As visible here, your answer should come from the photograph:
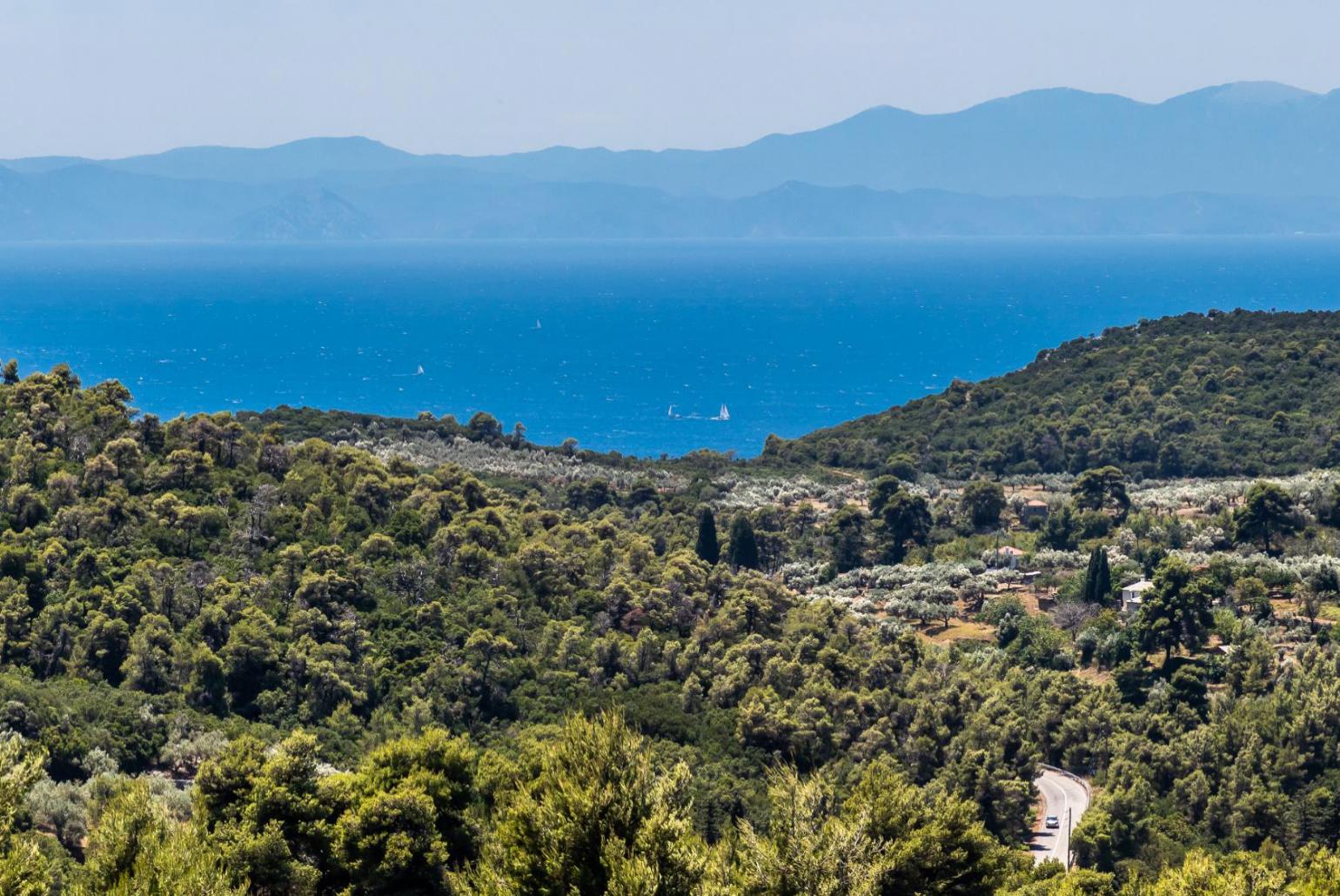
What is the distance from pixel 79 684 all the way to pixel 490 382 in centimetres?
11365

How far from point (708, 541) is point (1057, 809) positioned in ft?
85.9

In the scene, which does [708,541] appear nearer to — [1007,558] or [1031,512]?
[1007,558]

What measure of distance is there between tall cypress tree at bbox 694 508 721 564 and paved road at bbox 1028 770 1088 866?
76.7 feet

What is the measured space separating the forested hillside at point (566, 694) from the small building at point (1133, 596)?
1.03 meters

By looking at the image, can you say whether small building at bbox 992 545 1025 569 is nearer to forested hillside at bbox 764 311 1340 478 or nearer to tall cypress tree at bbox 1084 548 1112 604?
tall cypress tree at bbox 1084 548 1112 604

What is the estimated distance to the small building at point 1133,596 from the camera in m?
52.5

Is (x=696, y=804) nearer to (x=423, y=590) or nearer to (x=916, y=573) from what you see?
(x=423, y=590)

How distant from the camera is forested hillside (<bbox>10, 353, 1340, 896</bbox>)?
22109 millimetres

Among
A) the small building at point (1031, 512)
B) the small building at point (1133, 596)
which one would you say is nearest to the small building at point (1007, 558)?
the small building at point (1031, 512)

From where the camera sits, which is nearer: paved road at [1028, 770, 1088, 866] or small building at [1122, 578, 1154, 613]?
paved road at [1028, 770, 1088, 866]

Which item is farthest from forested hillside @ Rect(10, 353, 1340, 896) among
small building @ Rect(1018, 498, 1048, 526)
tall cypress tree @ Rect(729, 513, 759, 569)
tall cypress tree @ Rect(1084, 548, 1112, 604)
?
small building @ Rect(1018, 498, 1048, 526)

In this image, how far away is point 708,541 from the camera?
63844mm

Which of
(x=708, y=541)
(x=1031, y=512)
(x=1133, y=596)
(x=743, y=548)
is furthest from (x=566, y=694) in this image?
(x=1031, y=512)

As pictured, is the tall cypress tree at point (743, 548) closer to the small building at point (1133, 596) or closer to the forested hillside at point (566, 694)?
the forested hillside at point (566, 694)
